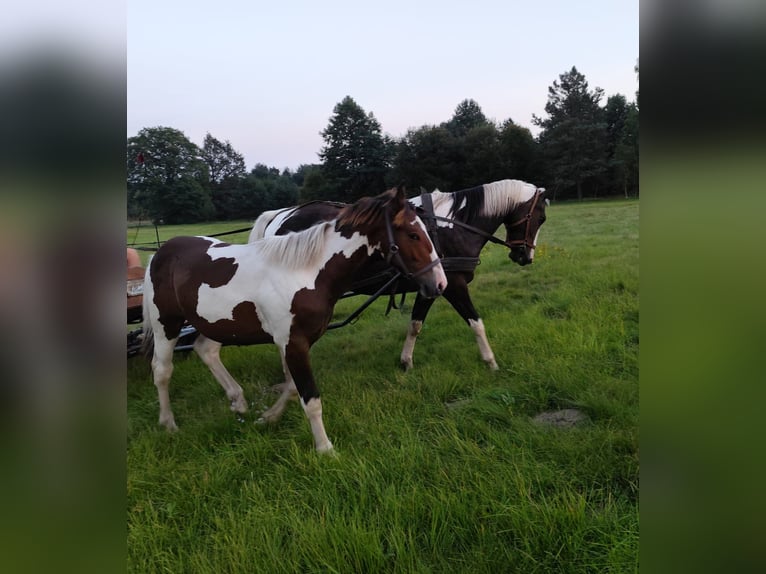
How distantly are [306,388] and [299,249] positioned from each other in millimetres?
985

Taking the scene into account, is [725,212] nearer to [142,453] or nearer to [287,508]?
[287,508]

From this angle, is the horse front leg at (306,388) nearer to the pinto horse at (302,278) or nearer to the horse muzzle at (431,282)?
the pinto horse at (302,278)

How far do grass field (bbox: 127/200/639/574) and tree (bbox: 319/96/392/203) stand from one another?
3280 centimetres

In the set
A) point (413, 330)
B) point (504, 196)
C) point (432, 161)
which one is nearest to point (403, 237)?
point (413, 330)

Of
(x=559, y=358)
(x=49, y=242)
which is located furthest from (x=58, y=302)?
(x=559, y=358)

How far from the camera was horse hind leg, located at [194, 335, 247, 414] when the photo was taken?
3.61m

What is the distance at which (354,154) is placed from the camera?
127 feet

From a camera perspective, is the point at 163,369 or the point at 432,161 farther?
the point at 432,161

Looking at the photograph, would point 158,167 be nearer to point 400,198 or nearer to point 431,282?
point 400,198

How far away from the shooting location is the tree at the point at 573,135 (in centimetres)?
2152

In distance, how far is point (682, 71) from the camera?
52 cm

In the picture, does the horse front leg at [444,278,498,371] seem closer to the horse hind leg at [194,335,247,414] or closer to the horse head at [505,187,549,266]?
the horse head at [505,187,549,266]

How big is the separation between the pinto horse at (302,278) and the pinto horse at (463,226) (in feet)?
4.26

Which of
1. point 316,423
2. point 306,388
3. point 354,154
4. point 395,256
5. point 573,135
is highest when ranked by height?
point 354,154
